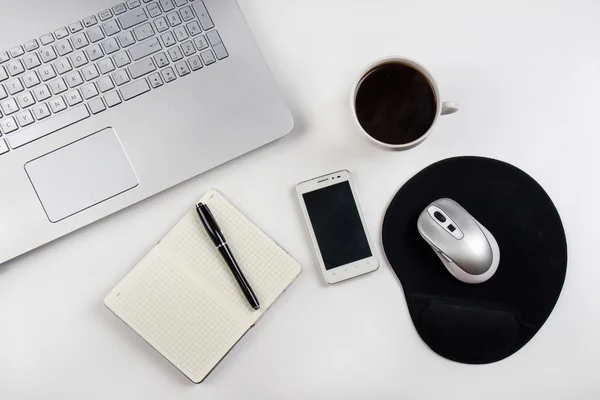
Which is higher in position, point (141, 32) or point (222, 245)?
point (141, 32)

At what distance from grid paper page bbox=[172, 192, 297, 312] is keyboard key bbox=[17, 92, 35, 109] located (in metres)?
0.22

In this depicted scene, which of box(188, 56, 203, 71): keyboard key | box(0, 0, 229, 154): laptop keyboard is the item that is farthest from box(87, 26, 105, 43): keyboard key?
box(188, 56, 203, 71): keyboard key

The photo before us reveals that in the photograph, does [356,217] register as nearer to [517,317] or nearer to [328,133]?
[328,133]

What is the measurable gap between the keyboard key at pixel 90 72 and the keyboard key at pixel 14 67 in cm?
7

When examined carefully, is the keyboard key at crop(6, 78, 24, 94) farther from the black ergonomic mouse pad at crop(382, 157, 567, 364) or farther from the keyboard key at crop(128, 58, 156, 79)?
the black ergonomic mouse pad at crop(382, 157, 567, 364)

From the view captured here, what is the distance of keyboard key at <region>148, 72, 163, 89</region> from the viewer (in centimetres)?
62

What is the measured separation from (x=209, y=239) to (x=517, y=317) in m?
0.38

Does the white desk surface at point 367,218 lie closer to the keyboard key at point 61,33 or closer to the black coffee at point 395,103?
the black coffee at point 395,103

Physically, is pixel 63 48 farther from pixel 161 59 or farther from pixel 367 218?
pixel 367 218

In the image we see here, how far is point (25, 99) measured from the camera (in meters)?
0.60

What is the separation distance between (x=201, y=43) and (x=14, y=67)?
0.21 metres

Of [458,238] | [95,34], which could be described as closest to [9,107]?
[95,34]

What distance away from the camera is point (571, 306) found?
25.2 inches

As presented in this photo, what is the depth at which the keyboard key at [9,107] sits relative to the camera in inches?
23.6
